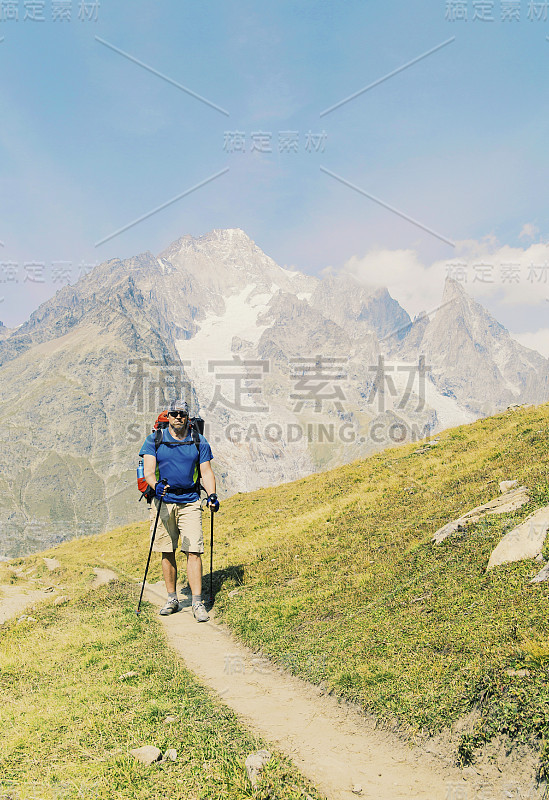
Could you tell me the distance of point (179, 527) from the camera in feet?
43.1

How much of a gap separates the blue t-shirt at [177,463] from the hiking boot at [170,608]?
314cm

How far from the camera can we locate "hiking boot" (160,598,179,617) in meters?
13.3

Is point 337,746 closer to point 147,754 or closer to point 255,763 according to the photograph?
point 255,763

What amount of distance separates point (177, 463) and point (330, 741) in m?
7.86

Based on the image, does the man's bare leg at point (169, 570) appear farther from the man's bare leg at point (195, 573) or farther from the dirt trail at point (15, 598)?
the dirt trail at point (15, 598)

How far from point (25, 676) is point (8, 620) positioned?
542 centimetres

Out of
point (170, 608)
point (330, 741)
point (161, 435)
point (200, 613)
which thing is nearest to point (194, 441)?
point (161, 435)

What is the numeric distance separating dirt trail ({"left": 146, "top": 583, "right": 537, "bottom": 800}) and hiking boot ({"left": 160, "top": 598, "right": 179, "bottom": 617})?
10.3 ft

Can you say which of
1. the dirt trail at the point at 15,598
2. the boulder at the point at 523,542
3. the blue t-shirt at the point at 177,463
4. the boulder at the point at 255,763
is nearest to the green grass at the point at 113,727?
the boulder at the point at 255,763

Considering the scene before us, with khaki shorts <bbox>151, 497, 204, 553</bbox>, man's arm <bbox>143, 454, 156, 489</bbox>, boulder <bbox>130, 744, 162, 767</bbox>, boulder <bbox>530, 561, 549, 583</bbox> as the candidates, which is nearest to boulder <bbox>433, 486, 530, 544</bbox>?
boulder <bbox>530, 561, 549, 583</bbox>

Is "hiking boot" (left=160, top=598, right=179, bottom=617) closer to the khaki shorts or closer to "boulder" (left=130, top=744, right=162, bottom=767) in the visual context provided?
the khaki shorts

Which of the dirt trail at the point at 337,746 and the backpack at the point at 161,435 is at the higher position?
the backpack at the point at 161,435

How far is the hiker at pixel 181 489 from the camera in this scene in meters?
12.8

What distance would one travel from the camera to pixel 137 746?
6.30 metres
